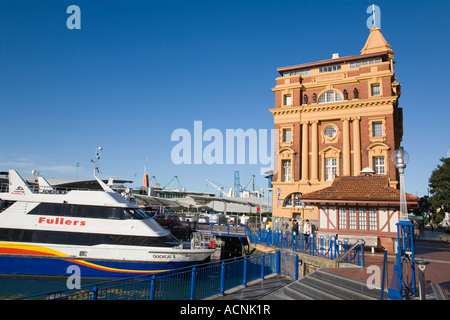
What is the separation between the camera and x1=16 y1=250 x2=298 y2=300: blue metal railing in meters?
9.38

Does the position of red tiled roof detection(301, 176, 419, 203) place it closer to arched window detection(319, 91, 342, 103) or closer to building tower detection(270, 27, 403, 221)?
building tower detection(270, 27, 403, 221)

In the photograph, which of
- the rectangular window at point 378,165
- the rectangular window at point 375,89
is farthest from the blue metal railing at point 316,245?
the rectangular window at point 375,89

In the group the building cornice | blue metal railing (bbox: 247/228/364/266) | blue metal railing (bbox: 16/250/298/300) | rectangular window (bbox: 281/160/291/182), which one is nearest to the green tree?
the building cornice

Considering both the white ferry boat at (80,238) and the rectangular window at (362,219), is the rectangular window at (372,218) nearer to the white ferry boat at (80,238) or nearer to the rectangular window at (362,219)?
the rectangular window at (362,219)

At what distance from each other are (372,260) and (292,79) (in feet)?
85.2

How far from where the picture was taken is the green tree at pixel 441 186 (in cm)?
4175

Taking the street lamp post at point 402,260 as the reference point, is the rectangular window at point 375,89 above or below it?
above

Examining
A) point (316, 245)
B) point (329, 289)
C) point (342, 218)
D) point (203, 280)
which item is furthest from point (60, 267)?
point (342, 218)

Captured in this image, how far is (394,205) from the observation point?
18422mm

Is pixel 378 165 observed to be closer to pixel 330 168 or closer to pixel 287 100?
pixel 330 168

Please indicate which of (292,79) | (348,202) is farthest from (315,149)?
(348,202)

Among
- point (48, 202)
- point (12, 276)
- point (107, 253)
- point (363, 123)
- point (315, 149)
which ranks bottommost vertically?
point (12, 276)

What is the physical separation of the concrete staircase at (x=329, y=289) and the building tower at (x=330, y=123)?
67.7ft
